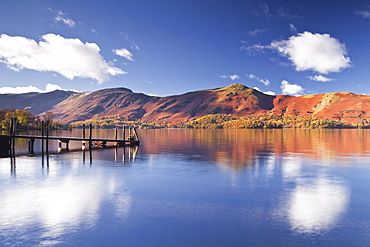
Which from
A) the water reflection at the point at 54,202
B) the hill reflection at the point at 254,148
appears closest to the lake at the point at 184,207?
the water reflection at the point at 54,202

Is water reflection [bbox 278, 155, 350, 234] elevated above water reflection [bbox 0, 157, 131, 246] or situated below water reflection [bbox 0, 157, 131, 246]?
below

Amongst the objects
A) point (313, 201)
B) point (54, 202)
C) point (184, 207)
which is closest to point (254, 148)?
point (313, 201)

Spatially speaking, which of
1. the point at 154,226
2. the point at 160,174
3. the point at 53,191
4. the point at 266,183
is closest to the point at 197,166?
the point at 160,174

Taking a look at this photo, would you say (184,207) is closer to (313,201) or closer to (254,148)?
(313,201)

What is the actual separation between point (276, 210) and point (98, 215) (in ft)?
29.5

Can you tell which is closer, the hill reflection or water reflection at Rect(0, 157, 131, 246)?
water reflection at Rect(0, 157, 131, 246)

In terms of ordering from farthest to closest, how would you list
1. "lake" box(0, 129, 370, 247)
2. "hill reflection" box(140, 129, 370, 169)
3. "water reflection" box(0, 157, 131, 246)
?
1. "hill reflection" box(140, 129, 370, 169)
2. "water reflection" box(0, 157, 131, 246)
3. "lake" box(0, 129, 370, 247)

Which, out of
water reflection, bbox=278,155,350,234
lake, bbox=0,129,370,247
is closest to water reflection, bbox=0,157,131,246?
lake, bbox=0,129,370,247

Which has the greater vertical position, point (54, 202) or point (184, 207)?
A: point (54, 202)

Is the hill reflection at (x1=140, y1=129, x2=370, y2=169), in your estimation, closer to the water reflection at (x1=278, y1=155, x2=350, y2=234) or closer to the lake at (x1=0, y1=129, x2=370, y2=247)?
the water reflection at (x1=278, y1=155, x2=350, y2=234)

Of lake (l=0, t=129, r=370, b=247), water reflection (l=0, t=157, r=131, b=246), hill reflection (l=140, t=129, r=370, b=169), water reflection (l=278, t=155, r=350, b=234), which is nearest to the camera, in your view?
lake (l=0, t=129, r=370, b=247)

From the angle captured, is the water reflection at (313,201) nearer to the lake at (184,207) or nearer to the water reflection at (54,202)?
the lake at (184,207)

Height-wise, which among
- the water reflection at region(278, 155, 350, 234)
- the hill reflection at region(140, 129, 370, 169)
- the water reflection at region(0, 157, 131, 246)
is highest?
the hill reflection at region(140, 129, 370, 169)

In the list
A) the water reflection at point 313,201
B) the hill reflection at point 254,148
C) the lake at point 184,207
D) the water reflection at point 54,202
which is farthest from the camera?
the hill reflection at point 254,148
